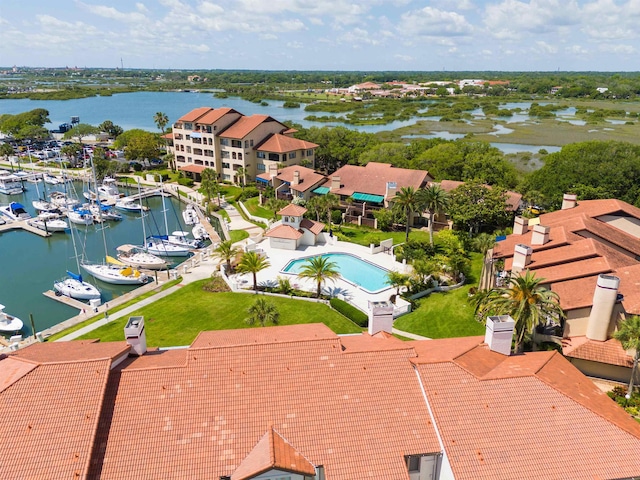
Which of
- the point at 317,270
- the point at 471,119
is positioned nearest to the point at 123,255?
the point at 317,270

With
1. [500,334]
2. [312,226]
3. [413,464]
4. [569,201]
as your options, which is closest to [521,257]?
[500,334]

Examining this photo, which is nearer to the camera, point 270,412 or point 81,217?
point 270,412

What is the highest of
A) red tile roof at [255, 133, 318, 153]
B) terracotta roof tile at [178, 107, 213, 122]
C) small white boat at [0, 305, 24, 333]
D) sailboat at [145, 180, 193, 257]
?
terracotta roof tile at [178, 107, 213, 122]

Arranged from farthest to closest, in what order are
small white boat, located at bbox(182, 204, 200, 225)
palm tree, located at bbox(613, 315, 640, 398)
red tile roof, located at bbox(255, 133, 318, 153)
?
red tile roof, located at bbox(255, 133, 318, 153) → small white boat, located at bbox(182, 204, 200, 225) → palm tree, located at bbox(613, 315, 640, 398)

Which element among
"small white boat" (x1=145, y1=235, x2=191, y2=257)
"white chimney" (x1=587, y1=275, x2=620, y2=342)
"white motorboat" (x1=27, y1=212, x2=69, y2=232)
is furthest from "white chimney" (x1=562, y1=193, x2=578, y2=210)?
"white motorboat" (x1=27, y1=212, x2=69, y2=232)

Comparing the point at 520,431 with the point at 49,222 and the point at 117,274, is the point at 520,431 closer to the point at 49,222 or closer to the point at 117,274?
the point at 117,274

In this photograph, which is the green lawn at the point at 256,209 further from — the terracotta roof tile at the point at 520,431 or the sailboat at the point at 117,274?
the terracotta roof tile at the point at 520,431

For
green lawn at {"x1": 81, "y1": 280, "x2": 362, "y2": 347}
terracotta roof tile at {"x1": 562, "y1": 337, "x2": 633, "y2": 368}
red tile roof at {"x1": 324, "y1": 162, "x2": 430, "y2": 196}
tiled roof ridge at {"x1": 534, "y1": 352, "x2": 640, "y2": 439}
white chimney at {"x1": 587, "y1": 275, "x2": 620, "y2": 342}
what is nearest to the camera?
tiled roof ridge at {"x1": 534, "y1": 352, "x2": 640, "y2": 439}

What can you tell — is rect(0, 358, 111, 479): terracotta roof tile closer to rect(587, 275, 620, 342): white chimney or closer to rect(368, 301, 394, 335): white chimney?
rect(368, 301, 394, 335): white chimney
